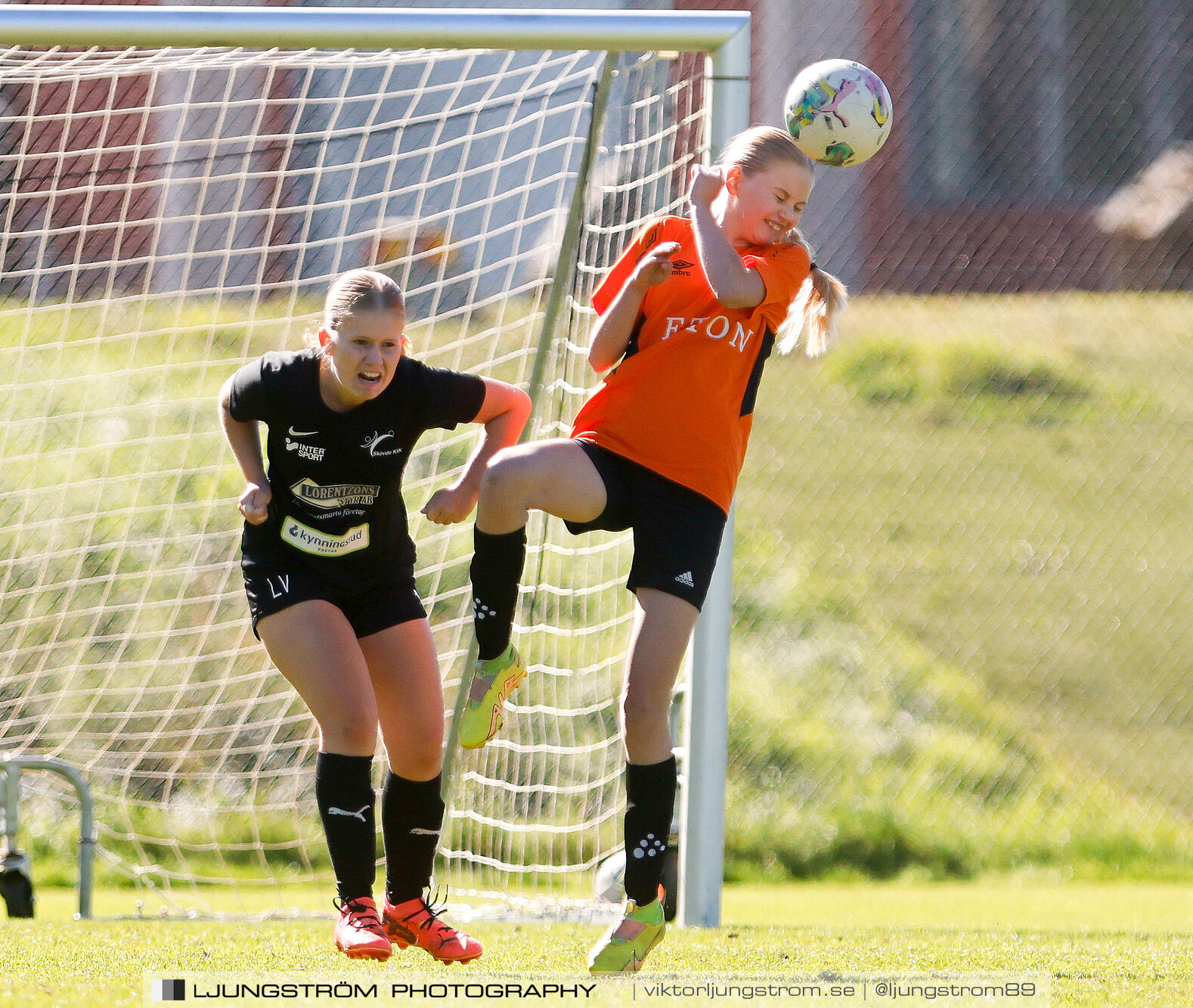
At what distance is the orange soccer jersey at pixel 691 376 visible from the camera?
10.2ft

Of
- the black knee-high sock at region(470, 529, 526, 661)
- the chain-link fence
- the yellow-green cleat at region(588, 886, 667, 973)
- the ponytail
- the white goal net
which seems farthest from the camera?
the chain-link fence

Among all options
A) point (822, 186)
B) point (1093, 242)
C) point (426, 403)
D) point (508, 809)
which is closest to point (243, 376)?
point (426, 403)

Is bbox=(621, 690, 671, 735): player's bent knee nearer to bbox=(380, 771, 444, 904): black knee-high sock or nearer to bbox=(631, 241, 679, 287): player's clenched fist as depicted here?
bbox=(380, 771, 444, 904): black knee-high sock

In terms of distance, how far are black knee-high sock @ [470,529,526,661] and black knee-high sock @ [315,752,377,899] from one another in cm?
38

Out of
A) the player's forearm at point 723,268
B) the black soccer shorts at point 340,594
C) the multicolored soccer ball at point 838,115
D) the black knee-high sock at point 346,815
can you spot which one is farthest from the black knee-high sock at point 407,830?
the multicolored soccer ball at point 838,115

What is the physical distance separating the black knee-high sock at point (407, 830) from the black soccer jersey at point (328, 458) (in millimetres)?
508

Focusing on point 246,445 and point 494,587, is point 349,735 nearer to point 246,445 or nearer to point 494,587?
point 494,587

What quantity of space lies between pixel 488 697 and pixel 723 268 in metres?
1.05

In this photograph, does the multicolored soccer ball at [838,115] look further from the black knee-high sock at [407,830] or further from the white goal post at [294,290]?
the black knee-high sock at [407,830]

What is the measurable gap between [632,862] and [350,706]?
692mm

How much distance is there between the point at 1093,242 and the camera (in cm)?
1088

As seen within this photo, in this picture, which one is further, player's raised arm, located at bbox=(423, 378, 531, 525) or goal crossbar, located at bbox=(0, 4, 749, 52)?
goal crossbar, located at bbox=(0, 4, 749, 52)

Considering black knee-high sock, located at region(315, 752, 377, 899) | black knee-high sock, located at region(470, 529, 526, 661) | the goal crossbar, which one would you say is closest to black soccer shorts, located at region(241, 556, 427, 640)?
black knee-high sock, located at region(470, 529, 526, 661)

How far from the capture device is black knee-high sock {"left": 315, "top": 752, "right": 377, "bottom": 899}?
10.1 ft
